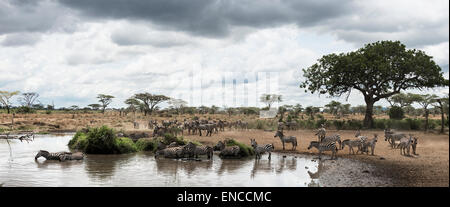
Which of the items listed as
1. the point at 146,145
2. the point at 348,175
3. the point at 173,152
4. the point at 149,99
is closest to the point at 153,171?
the point at 173,152

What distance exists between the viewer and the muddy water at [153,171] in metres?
12.2

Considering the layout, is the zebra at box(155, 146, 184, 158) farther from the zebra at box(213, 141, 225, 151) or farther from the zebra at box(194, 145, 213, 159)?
the zebra at box(213, 141, 225, 151)

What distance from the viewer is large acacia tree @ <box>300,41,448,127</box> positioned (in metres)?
34.7

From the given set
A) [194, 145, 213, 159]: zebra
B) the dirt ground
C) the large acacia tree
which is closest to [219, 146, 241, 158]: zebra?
[194, 145, 213, 159]: zebra

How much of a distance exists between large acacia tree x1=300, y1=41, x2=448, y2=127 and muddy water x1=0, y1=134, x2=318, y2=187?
2100 cm

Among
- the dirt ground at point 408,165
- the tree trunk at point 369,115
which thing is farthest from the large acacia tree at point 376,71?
the dirt ground at point 408,165

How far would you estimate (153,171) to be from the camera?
14156 millimetres

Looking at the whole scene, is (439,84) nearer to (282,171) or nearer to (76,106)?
(282,171)

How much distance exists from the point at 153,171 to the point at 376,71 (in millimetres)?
27634

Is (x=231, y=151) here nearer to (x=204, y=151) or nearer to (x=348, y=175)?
(x=204, y=151)

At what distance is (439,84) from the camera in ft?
117

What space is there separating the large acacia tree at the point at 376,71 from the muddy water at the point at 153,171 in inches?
827

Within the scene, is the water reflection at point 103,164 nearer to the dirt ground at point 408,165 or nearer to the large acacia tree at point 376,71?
the dirt ground at point 408,165
